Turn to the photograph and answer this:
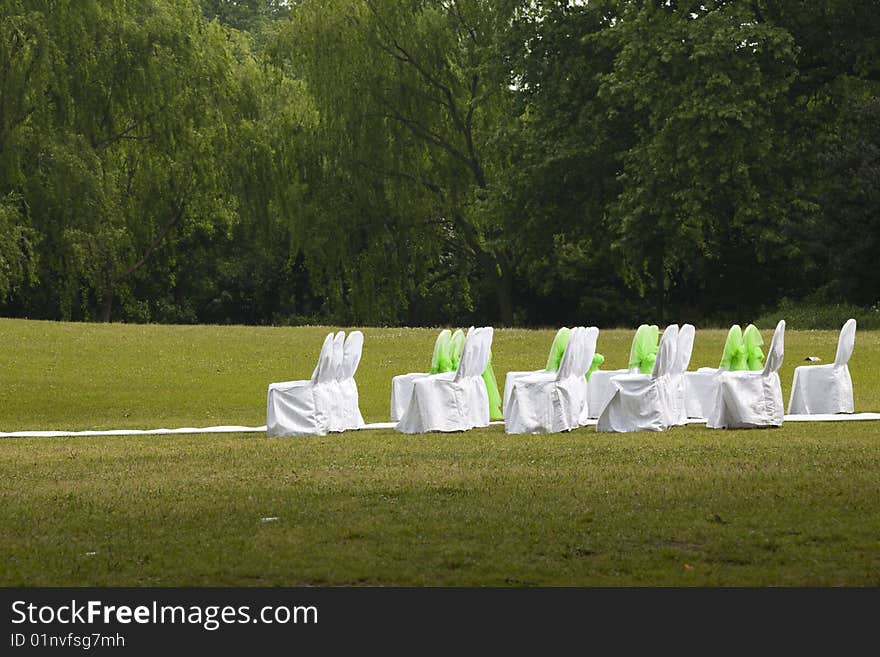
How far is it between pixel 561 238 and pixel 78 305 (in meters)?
14.4

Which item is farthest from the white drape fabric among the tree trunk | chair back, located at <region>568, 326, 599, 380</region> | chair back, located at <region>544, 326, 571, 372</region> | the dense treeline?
the tree trunk

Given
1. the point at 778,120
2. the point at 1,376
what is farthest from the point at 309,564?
the point at 778,120

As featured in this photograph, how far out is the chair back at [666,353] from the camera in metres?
14.8

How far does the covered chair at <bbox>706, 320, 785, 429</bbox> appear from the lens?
14.7 m

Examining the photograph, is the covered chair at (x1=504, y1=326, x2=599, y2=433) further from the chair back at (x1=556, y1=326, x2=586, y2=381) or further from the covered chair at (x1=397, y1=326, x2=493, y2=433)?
the covered chair at (x1=397, y1=326, x2=493, y2=433)

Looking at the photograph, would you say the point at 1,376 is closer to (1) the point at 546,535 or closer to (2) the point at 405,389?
(2) the point at 405,389

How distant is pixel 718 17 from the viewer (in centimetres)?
3525

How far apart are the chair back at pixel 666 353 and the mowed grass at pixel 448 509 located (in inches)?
26.4

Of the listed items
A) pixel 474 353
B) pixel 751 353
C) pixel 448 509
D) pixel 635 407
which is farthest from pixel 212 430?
pixel 448 509

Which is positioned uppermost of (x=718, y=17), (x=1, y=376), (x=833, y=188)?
(x=718, y=17)

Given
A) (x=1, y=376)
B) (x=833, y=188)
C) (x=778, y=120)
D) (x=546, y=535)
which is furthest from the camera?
(x=778, y=120)

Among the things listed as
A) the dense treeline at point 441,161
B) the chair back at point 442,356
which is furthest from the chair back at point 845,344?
→ the dense treeline at point 441,161

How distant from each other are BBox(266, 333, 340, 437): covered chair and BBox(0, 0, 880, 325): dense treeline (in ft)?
57.9
